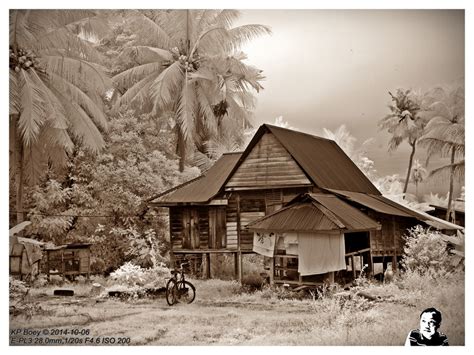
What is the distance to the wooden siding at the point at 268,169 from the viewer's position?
270 inches

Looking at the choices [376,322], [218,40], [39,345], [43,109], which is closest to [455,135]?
[376,322]

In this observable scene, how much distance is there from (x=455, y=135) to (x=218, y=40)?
2.93 metres

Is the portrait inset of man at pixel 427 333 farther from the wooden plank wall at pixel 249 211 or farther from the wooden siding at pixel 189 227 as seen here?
the wooden siding at pixel 189 227

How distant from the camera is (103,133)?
23.5ft

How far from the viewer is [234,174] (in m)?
7.04

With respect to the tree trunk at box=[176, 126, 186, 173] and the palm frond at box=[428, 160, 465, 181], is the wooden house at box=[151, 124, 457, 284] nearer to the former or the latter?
the tree trunk at box=[176, 126, 186, 173]

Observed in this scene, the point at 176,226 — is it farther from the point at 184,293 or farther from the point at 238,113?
the point at 238,113

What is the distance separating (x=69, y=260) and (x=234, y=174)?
2.19 m

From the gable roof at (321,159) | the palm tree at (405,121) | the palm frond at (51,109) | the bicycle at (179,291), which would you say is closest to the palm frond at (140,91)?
the palm frond at (51,109)

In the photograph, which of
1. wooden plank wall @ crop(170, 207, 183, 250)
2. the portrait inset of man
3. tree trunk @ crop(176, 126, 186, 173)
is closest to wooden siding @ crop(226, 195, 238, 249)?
wooden plank wall @ crop(170, 207, 183, 250)

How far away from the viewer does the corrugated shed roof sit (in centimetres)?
666

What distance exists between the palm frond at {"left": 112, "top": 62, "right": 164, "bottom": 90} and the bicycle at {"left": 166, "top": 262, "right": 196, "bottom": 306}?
2348mm

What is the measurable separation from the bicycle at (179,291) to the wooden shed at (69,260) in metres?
1.00

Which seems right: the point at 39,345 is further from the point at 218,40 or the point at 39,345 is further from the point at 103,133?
the point at 218,40
